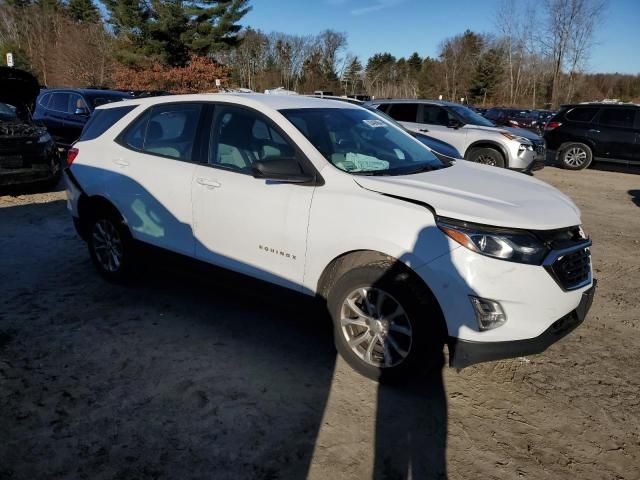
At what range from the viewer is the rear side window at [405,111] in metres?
11.2

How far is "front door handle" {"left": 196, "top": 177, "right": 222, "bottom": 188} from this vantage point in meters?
3.48

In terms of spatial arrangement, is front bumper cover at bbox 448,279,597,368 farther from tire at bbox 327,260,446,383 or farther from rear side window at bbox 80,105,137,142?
rear side window at bbox 80,105,137,142

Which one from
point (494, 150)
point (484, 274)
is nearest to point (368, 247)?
point (484, 274)

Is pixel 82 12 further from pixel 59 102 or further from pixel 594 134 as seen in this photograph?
pixel 594 134

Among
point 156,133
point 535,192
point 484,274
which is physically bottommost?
point 484,274

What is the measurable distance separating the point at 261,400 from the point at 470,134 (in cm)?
918

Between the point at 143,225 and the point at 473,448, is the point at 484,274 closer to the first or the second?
the point at 473,448

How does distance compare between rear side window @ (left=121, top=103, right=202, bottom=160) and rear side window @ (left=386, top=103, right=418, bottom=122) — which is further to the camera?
rear side window @ (left=386, top=103, right=418, bottom=122)

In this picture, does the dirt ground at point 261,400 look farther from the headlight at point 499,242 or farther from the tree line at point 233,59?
the tree line at point 233,59

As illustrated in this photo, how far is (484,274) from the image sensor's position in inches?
100

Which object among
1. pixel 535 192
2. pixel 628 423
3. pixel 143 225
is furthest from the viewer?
pixel 143 225

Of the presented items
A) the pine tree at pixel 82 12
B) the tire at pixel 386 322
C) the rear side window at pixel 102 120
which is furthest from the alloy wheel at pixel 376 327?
the pine tree at pixel 82 12

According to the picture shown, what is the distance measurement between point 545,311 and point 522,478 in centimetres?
88

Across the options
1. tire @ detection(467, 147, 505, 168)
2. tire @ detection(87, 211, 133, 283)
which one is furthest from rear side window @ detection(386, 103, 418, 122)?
tire @ detection(87, 211, 133, 283)
